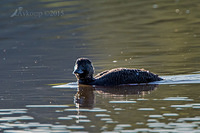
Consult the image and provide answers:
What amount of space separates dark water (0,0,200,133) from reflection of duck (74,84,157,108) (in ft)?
0.08

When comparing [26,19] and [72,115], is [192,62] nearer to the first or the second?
[72,115]

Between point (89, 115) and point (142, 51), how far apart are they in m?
9.66

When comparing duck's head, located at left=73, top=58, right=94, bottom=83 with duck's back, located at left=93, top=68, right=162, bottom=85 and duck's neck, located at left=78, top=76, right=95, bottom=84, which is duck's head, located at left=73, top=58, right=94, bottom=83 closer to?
duck's neck, located at left=78, top=76, right=95, bottom=84

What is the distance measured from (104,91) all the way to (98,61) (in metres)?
5.09

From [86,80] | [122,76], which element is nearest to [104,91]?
[122,76]

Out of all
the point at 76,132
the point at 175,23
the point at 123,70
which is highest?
Answer: the point at 175,23

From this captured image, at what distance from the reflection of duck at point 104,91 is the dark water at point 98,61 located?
0.02 metres

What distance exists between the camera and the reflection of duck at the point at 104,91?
1233cm

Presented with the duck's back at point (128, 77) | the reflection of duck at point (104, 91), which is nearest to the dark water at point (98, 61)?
the reflection of duck at point (104, 91)

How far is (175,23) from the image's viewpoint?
28125 mm

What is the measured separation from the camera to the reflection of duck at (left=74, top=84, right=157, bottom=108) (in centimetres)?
1233

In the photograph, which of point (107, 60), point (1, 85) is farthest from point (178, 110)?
point (107, 60)

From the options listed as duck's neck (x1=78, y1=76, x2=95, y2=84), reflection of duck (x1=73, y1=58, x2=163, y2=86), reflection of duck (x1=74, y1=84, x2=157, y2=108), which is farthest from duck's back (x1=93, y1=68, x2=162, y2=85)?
duck's neck (x1=78, y1=76, x2=95, y2=84)

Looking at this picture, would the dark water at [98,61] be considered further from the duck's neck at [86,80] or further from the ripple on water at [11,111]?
the duck's neck at [86,80]
